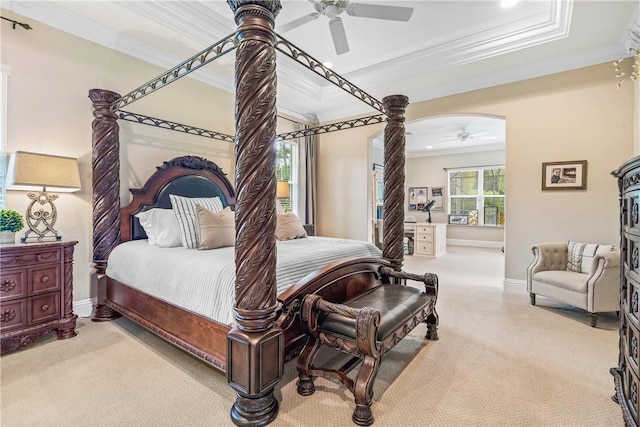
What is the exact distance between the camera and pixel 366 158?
214 inches

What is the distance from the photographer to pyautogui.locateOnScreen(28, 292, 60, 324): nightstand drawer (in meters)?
2.38

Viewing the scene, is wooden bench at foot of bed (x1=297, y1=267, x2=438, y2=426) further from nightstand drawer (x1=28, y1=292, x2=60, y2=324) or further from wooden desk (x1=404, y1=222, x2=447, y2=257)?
wooden desk (x1=404, y1=222, x2=447, y2=257)

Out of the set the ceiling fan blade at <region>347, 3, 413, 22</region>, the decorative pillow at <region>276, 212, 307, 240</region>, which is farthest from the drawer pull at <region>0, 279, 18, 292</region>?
the ceiling fan blade at <region>347, 3, 413, 22</region>

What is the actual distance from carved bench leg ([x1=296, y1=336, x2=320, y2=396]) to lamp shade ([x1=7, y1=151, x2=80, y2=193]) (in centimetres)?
251

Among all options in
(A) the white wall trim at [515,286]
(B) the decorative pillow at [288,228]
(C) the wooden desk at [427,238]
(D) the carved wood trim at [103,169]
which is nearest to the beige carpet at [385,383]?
(D) the carved wood trim at [103,169]

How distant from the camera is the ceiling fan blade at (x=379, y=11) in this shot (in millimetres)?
2525

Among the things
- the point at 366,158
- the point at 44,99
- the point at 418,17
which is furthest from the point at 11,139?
the point at 366,158

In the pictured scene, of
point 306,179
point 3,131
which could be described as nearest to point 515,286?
point 306,179

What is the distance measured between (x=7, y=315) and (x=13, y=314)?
0.11 ft

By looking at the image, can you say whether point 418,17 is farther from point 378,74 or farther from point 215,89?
point 215,89

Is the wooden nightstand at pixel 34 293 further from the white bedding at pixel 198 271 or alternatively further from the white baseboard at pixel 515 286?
the white baseboard at pixel 515 286

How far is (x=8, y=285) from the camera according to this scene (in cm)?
225

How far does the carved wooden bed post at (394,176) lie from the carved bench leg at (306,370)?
137 centimetres

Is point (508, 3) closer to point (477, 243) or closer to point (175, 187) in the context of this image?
point (175, 187)
